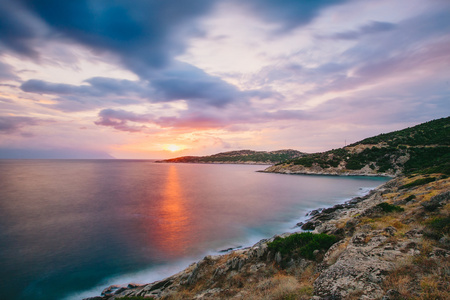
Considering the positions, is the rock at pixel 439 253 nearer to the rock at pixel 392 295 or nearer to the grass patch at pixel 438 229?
the grass patch at pixel 438 229

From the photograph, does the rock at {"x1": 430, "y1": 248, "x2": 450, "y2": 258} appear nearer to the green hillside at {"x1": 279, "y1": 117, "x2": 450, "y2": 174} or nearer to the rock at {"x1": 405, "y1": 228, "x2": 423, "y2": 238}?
the rock at {"x1": 405, "y1": 228, "x2": 423, "y2": 238}

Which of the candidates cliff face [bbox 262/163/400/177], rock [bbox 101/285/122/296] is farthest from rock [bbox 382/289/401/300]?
cliff face [bbox 262/163/400/177]

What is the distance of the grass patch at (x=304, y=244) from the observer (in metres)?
12.5

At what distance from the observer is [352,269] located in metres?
7.98

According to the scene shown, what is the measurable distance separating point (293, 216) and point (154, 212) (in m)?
27.4

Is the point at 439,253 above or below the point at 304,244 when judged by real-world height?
above

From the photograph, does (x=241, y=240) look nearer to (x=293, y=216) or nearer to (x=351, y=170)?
(x=293, y=216)

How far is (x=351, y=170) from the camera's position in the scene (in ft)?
384

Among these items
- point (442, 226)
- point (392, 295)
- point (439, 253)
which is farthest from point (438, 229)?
point (392, 295)

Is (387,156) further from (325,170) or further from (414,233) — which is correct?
(414,233)

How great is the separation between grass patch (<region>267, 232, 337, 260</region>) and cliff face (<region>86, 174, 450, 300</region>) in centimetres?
23

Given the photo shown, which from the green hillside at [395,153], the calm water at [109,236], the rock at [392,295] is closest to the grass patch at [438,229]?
the rock at [392,295]

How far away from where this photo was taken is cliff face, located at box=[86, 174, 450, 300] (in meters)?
6.77

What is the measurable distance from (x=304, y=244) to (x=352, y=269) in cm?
560
